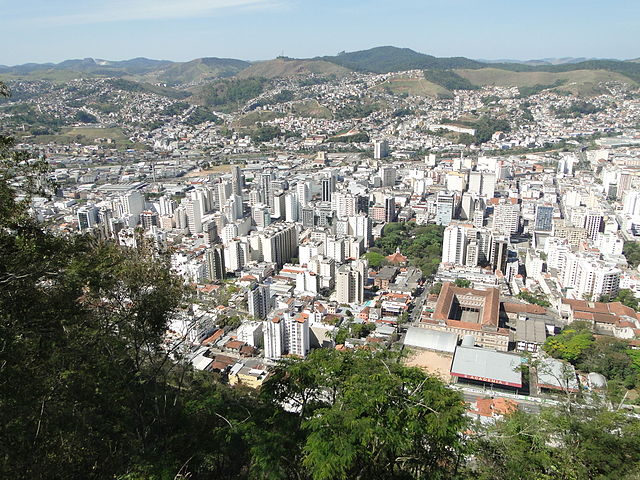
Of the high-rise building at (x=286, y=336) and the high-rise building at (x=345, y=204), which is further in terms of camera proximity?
the high-rise building at (x=345, y=204)

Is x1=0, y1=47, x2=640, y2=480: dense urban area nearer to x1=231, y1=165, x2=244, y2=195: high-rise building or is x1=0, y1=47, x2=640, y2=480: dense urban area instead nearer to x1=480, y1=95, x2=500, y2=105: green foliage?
x1=231, y1=165, x2=244, y2=195: high-rise building

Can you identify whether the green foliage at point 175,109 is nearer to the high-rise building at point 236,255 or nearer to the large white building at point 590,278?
the high-rise building at point 236,255

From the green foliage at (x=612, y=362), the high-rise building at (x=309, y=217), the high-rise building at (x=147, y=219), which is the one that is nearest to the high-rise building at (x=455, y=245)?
the green foliage at (x=612, y=362)

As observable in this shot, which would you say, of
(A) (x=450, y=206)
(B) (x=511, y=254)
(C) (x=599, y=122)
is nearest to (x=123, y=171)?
(A) (x=450, y=206)

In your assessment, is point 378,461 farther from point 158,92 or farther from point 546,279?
point 158,92

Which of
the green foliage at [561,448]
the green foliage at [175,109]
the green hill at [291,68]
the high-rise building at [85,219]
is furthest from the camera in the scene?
the green hill at [291,68]

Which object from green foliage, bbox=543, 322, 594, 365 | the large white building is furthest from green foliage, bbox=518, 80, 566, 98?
green foliage, bbox=543, 322, 594, 365

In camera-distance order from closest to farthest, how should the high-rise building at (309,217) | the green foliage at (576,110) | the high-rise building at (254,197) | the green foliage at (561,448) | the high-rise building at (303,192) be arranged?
the green foliage at (561,448), the high-rise building at (309,217), the high-rise building at (303,192), the high-rise building at (254,197), the green foliage at (576,110)
